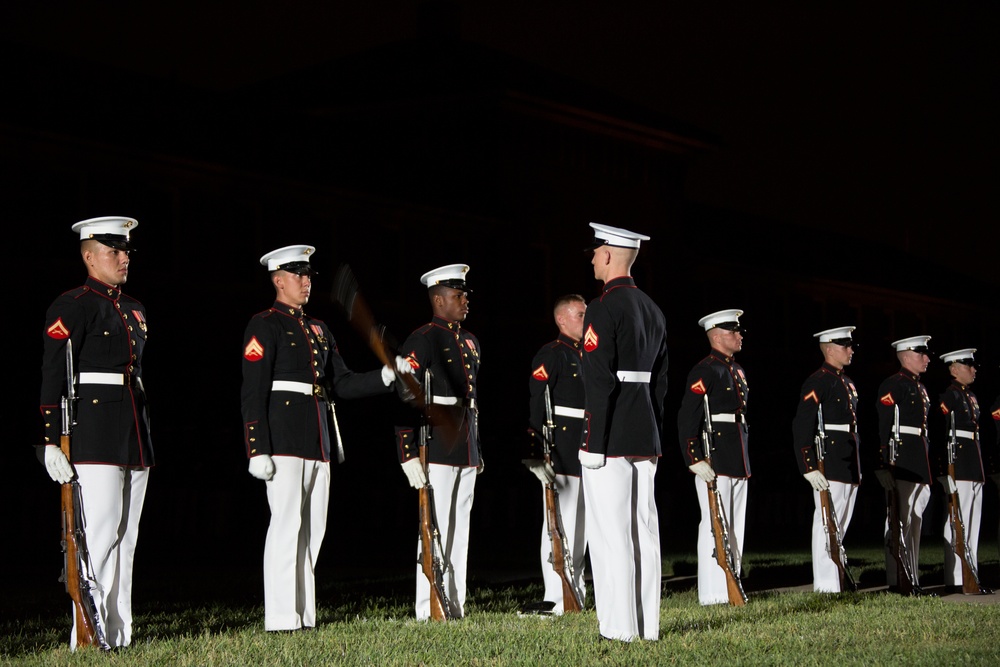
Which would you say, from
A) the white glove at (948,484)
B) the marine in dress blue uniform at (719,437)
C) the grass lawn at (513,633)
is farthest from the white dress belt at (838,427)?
the grass lawn at (513,633)

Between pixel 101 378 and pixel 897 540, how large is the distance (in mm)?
7326

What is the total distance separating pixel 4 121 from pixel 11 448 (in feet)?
15.9

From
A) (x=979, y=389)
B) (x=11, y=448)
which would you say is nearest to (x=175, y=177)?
(x=11, y=448)

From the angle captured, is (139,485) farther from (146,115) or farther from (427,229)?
(427,229)

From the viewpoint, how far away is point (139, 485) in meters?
8.05

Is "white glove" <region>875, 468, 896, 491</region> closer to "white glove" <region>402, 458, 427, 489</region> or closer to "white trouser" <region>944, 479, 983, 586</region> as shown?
"white trouser" <region>944, 479, 983, 586</region>

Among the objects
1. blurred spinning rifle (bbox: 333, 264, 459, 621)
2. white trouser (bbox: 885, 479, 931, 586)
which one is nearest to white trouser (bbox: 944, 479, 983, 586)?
white trouser (bbox: 885, 479, 931, 586)

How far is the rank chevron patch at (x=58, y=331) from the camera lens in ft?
25.3

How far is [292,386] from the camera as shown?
852 cm

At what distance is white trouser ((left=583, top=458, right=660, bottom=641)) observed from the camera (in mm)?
7898

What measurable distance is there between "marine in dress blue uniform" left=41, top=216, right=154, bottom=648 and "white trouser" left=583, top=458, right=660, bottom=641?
2.76 m

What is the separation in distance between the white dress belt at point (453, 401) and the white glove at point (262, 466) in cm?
162

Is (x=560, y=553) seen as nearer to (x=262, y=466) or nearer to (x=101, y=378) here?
(x=262, y=466)

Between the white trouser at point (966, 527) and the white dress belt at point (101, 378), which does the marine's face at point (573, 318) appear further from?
the white trouser at point (966, 527)
